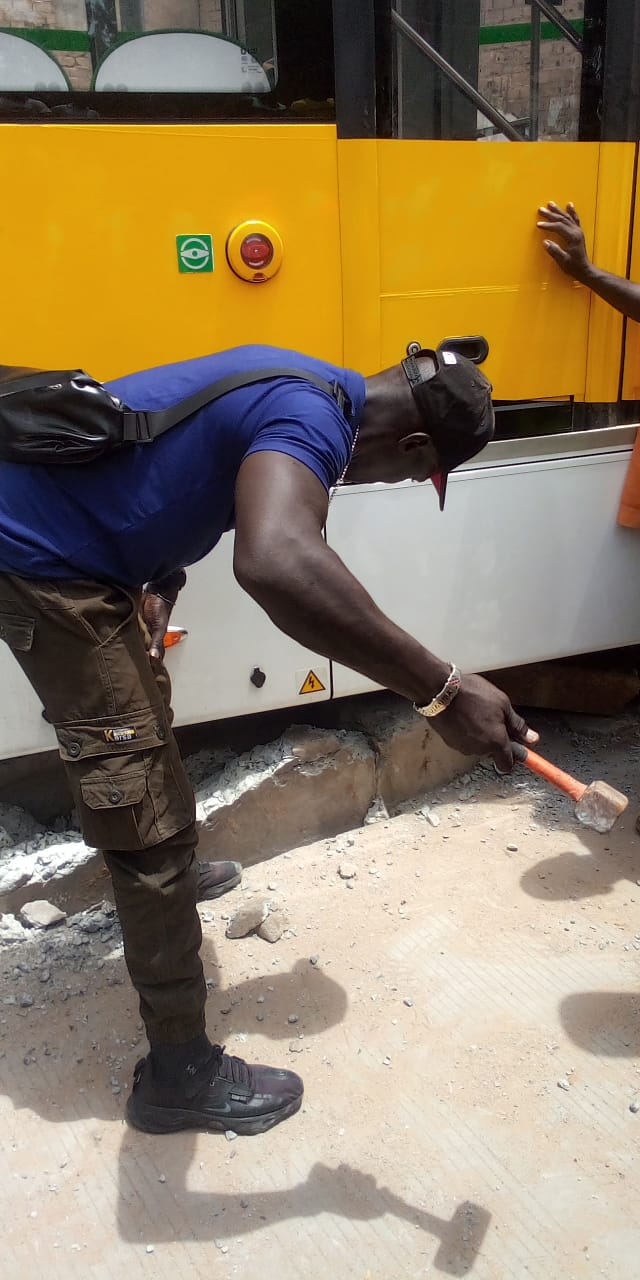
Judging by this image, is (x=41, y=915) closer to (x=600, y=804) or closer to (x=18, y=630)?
(x=18, y=630)

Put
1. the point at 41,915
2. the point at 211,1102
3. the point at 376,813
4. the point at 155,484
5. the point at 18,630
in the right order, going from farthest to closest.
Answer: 1. the point at 376,813
2. the point at 41,915
3. the point at 211,1102
4. the point at 18,630
5. the point at 155,484

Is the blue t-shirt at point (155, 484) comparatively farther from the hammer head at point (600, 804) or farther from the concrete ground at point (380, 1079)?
the concrete ground at point (380, 1079)

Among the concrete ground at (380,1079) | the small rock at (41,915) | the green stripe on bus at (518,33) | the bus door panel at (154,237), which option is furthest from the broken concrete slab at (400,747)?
the green stripe on bus at (518,33)

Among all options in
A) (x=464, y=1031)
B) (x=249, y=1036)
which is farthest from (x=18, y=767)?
(x=464, y=1031)

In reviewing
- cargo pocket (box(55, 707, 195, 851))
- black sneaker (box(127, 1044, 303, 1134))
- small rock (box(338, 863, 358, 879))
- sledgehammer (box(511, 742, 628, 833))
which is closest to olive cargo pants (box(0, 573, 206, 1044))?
cargo pocket (box(55, 707, 195, 851))

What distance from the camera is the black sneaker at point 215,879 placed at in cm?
291

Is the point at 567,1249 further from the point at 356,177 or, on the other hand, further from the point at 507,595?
the point at 356,177

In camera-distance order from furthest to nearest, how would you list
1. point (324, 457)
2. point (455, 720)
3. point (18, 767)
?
1. point (18, 767)
2. point (455, 720)
3. point (324, 457)

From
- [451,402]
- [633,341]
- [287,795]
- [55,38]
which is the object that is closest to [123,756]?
[451,402]

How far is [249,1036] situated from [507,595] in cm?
148

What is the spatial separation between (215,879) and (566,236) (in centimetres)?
205

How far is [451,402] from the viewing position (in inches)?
70.7

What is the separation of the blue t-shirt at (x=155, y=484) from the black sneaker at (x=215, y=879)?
4.25 ft

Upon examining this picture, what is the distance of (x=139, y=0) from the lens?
2291 millimetres
